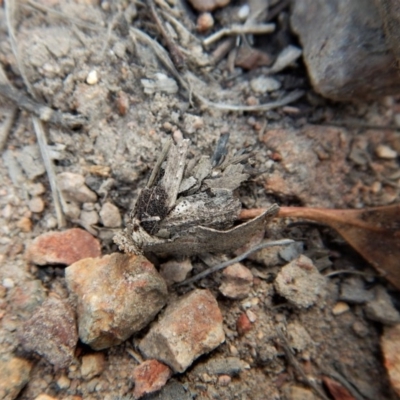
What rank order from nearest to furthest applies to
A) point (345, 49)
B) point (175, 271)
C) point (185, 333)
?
1. point (185, 333)
2. point (175, 271)
3. point (345, 49)

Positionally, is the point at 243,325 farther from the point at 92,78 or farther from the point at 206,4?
the point at 206,4

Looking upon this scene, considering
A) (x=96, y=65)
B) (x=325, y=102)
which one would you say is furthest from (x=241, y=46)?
(x=96, y=65)

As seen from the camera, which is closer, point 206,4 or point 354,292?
point 354,292

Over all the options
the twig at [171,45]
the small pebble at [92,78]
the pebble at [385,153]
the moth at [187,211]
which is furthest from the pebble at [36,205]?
the pebble at [385,153]

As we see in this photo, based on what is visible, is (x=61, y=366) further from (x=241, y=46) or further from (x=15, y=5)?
(x=241, y=46)

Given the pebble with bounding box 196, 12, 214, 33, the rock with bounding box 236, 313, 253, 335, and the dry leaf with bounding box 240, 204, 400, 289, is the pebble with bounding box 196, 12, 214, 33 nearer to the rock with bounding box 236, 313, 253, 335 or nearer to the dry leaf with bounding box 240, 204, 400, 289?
the dry leaf with bounding box 240, 204, 400, 289

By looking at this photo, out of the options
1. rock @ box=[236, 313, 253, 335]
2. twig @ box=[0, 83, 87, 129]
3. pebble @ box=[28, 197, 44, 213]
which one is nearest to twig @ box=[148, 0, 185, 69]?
twig @ box=[0, 83, 87, 129]

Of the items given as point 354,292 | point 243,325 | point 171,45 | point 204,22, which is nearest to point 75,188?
point 171,45
